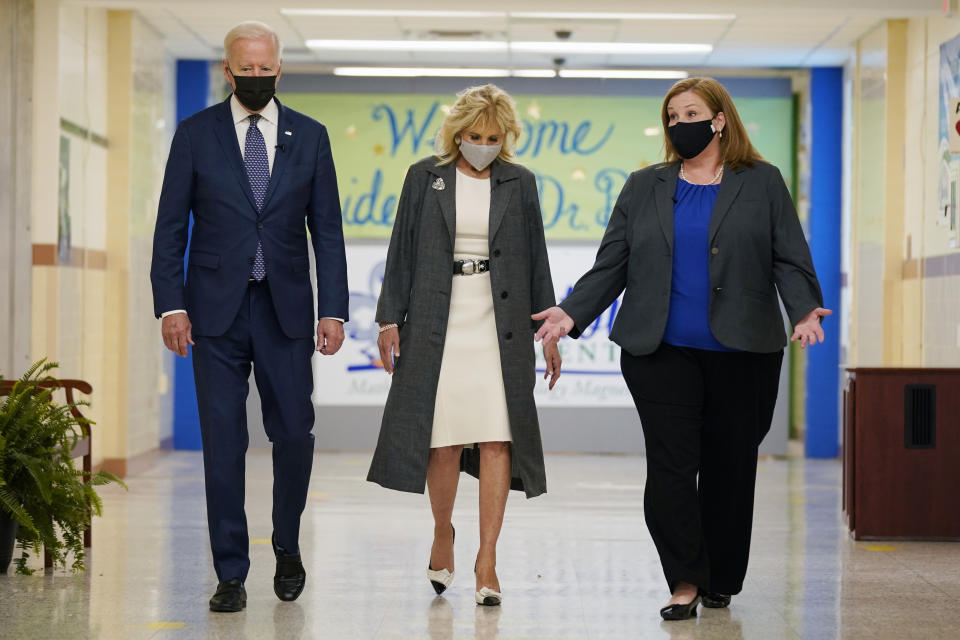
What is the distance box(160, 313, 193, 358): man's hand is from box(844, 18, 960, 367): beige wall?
470cm

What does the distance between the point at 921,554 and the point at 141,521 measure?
11.2 feet

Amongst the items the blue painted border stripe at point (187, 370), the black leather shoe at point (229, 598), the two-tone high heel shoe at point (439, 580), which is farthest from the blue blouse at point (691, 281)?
the blue painted border stripe at point (187, 370)

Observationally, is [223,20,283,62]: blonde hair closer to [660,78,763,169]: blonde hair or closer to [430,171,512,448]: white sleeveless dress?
[430,171,512,448]: white sleeveless dress

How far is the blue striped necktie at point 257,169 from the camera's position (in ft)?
12.8

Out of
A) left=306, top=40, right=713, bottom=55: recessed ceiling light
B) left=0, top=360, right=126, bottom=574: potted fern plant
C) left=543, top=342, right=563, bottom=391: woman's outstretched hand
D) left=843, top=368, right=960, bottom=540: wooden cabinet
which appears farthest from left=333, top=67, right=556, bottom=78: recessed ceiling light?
left=543, top=342, right=563, bottom=391: woman's outstretched hand

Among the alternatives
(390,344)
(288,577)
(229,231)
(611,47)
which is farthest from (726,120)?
(611,47)

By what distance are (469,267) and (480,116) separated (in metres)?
0.46

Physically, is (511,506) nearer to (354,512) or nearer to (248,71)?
(354,512)

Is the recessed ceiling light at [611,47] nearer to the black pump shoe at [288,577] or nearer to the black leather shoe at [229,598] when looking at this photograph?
the black pump shoe at [288,577]

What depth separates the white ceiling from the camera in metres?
7.45

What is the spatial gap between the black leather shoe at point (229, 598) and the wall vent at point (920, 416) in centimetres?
311

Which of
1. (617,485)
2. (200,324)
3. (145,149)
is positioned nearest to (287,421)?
(200,324)

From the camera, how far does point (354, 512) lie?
6359 millimetres

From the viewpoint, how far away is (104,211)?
27.6ft
